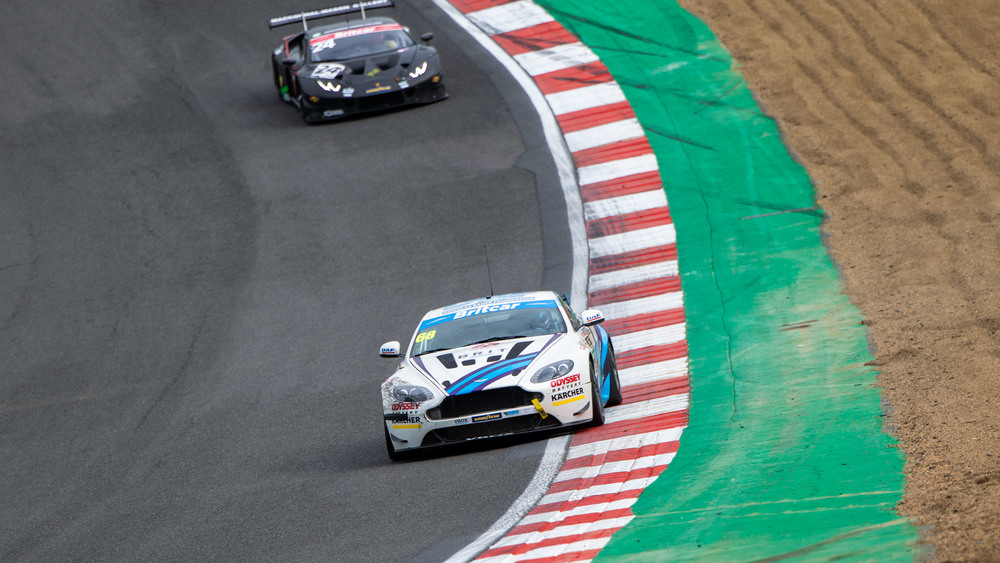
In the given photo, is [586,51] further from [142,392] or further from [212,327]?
[142,392]

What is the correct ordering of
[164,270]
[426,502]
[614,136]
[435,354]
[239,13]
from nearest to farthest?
1. [426,502]
2. [435,354]
3. [164,270]
4. [614,136]
5. [239,13]

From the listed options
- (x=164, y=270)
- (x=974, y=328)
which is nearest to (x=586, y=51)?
(x=164, y=270)

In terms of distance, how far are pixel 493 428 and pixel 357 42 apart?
11.5 metres

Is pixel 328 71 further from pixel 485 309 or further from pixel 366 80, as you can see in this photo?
pixel 485 309

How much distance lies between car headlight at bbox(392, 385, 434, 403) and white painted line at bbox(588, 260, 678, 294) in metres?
4.56

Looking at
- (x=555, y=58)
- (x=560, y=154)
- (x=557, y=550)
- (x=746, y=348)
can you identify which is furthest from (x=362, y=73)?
(x=557, y=550)

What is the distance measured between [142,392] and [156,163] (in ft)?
23.0

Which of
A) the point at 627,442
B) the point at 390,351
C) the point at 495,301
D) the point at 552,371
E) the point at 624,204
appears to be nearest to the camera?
the point at 627,442

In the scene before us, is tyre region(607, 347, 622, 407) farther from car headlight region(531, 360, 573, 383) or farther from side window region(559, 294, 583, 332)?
car headlight region(531, 360, 573, 383)

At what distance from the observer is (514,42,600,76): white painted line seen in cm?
2000

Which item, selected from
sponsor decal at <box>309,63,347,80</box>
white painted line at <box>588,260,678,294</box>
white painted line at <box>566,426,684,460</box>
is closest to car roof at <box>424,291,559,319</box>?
white painted line at <box>566,426,684,460</box>

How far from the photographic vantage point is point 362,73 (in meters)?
19.1

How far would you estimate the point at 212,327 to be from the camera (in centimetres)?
1372

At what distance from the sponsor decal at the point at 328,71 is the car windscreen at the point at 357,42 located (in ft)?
0.53
